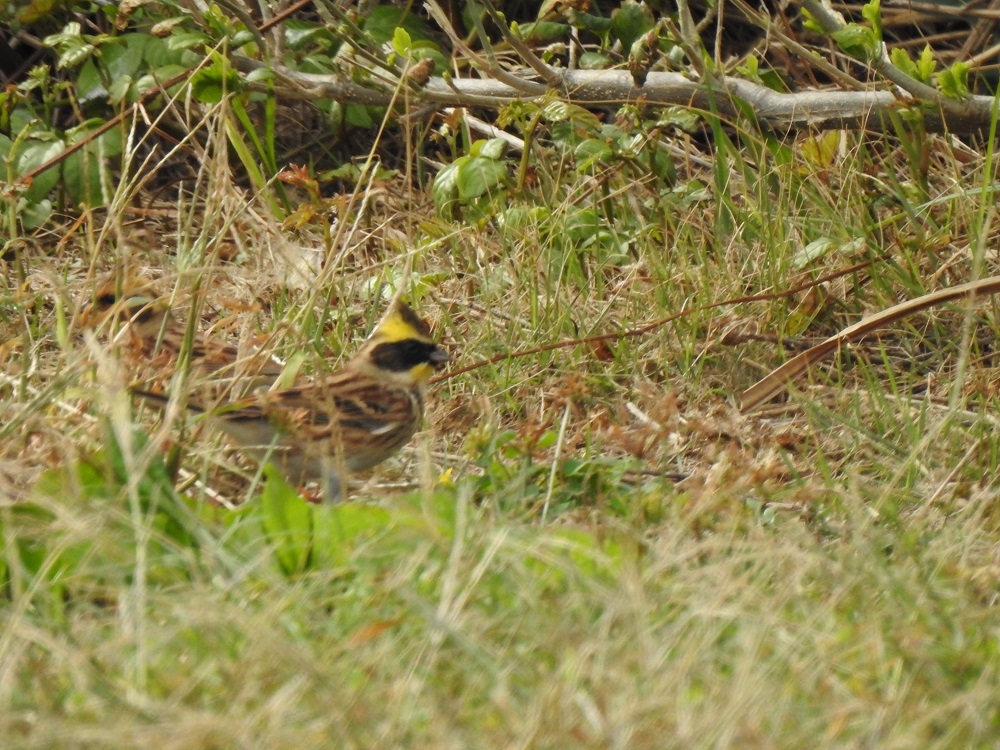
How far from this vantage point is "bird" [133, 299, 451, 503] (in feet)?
11.0

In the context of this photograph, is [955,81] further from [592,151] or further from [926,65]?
[592,151]

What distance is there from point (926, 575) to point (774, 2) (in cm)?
431

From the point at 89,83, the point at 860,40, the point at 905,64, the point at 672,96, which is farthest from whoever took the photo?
the point at 89,83

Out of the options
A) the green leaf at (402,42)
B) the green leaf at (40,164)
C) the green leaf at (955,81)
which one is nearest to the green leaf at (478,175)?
the green leaf at (402,42)

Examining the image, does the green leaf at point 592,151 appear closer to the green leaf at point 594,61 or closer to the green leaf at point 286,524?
the green leaf at point 594,61

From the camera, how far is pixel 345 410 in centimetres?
392

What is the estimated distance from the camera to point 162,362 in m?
3.75

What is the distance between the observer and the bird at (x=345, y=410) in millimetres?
3340

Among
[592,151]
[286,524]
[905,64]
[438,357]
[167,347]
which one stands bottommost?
[167,347]

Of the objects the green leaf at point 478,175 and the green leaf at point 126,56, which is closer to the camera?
the green leaf at point 478,175

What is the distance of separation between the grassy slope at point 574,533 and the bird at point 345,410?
0.33 ft

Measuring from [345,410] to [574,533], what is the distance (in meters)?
1.24

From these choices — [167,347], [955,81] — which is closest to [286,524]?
[167,347]

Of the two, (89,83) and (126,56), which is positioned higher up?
(126,56)
